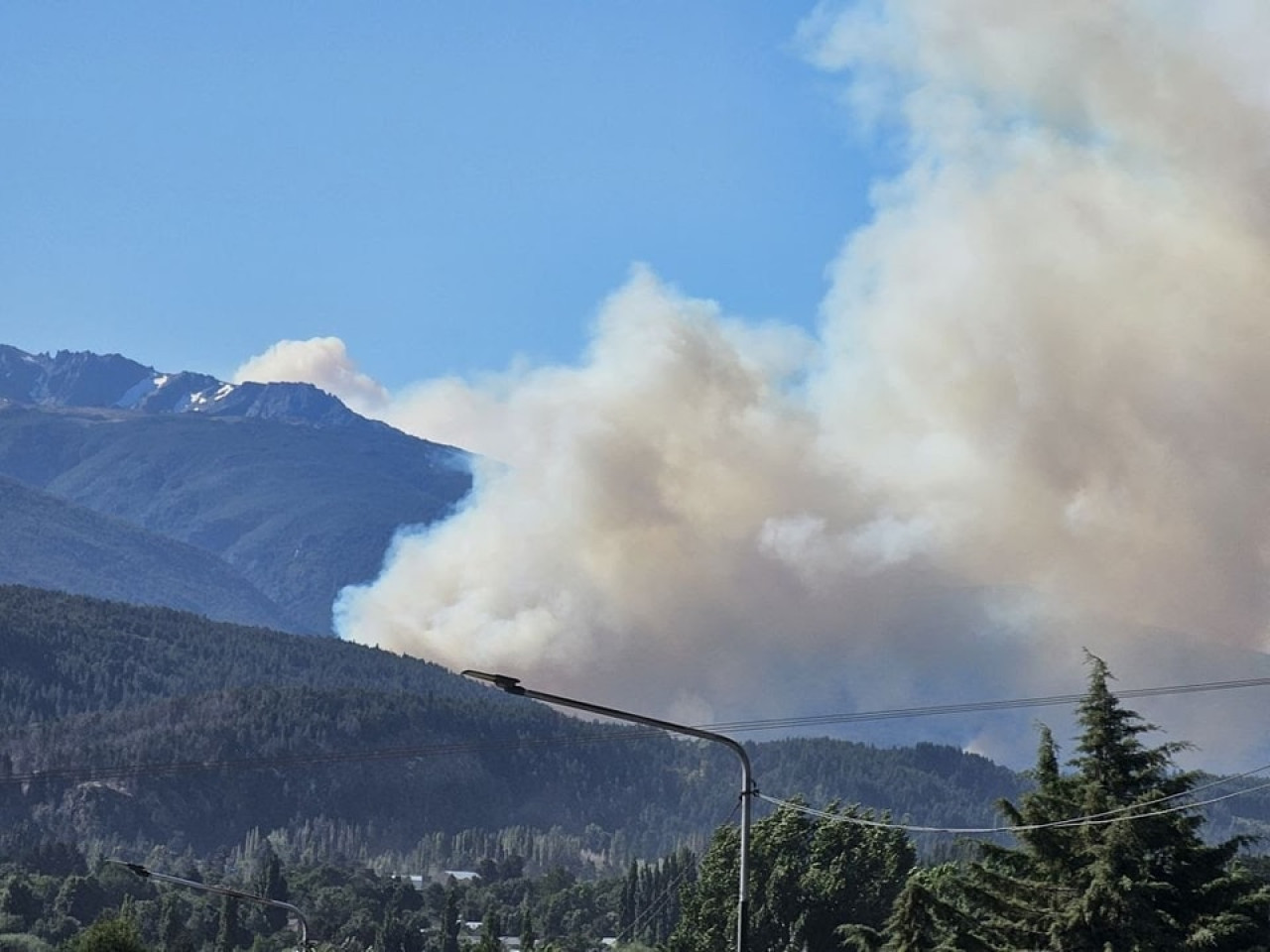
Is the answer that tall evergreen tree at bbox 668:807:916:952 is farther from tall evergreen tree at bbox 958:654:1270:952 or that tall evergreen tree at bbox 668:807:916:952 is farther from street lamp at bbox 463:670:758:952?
street lamp at bbox 463:670:758:952

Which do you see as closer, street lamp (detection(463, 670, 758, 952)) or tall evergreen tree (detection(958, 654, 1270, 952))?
street lamp (detection(463, 670, 758, 952))

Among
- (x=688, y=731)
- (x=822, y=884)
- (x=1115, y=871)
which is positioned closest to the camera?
(x=688, y=731)

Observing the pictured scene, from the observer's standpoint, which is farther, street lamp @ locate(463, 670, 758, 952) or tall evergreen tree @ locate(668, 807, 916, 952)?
tall evergreen tree @ locate(668, 807, 916, 952)

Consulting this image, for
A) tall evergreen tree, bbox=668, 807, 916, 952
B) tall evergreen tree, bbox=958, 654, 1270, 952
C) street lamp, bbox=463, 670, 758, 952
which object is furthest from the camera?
tall evergreen tree, bbox=668, 807, 916, 952

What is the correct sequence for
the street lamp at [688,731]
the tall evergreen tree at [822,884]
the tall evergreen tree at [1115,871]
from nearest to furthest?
the street lamp at [688,731], the tall evergreen tree at [1115,871], the tall evergreen tree at [822,884]

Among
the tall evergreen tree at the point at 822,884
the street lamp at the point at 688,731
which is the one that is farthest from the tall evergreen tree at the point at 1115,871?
the tall evergreen tree at the point at 822,884

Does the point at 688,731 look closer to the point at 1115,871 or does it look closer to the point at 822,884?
the point at 1115,871

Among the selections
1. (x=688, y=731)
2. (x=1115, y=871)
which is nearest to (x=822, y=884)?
(x=1115, y=871)

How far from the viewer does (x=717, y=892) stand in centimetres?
19862

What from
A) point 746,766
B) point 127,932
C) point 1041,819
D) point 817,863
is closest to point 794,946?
point 817,863

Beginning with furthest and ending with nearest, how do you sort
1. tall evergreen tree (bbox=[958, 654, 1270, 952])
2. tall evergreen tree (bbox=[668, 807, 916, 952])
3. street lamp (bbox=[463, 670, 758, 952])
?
tall evergreen tree (bbox=[668, 807, 916, 952]) < tall evergreen tree (bbox=[958, 654, 1270, 952]) < street lamp (bbox=[463, 670, 758, 952])

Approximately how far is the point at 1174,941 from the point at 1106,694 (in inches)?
503

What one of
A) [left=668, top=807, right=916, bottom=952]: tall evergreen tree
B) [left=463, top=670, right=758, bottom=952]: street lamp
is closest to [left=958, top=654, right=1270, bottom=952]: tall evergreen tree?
[left=463, top=670, right=758, bottom=952]: street lamp

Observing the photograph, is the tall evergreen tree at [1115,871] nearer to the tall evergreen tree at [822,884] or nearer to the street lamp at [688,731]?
the street lamp at [688,731]
